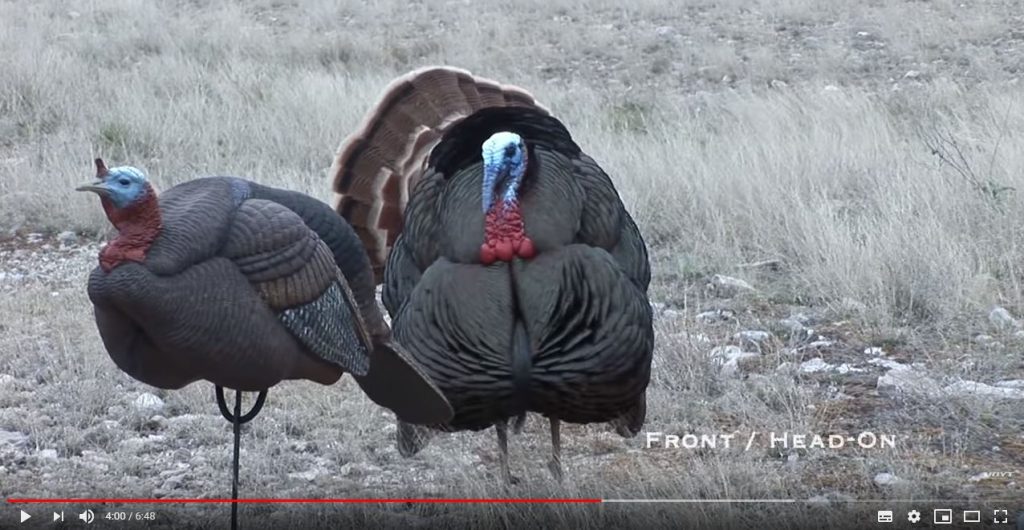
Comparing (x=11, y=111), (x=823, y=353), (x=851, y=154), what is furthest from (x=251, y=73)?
(x=823, y=353)

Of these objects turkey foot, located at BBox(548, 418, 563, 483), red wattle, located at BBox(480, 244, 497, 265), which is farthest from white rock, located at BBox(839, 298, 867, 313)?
red wattle, located at BBox(480, 244, 497, 265)

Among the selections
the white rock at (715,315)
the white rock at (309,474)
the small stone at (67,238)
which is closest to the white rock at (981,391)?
the white rock at (715,315)

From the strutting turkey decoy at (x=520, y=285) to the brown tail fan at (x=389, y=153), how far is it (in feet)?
2.47

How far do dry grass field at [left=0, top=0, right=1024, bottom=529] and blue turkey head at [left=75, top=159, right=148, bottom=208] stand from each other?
135cm

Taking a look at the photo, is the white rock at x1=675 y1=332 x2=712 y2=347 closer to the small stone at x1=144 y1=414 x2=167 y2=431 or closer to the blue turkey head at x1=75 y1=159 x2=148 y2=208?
the small stone at x1=144 y1=414 x2=167 y2=431

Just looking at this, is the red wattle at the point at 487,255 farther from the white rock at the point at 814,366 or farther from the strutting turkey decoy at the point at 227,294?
the white rock at the point at 814,366

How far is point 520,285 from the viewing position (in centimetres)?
438

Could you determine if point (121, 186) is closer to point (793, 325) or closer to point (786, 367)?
point (786, 367)

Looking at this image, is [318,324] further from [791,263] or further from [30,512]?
[791,263]

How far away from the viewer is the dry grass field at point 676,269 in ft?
15.8

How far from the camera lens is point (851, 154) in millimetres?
8477

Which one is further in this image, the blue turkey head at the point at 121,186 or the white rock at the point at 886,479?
the white rock at the point at 886,479

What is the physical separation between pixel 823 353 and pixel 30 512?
10.3 feet

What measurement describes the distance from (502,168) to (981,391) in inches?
83.0
